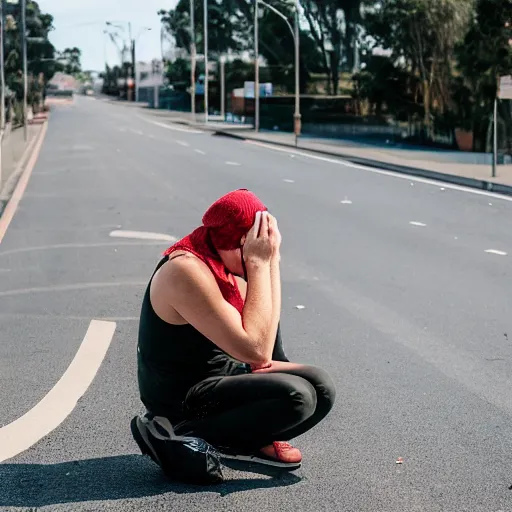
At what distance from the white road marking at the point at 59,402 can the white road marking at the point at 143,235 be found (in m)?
6.07

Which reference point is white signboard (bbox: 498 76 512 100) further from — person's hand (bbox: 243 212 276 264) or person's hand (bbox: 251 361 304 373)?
person's hand (bbox: 243 212 276 264)

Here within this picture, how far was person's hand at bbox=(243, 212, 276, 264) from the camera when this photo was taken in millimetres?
4500

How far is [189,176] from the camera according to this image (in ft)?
87.4

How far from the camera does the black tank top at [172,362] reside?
4.75 meters

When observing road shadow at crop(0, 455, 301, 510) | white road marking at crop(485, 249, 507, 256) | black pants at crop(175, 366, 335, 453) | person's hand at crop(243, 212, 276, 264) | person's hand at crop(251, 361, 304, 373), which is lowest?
white road marking at crop(485, 249, 507, 256)

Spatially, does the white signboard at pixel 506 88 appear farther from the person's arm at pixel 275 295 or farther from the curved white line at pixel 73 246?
the person's arm at pixel 275 295

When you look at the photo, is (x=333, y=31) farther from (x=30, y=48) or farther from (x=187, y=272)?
(x=187, y=272)

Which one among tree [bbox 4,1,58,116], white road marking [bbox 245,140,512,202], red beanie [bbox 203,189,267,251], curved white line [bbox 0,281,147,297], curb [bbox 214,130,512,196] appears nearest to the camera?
red beanie [bbox 203,189,267,251]

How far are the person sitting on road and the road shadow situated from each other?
0.14m

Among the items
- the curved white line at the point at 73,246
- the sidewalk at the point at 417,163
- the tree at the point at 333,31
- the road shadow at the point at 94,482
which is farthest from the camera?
the tree at the point at 333,31

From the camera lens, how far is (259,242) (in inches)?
178

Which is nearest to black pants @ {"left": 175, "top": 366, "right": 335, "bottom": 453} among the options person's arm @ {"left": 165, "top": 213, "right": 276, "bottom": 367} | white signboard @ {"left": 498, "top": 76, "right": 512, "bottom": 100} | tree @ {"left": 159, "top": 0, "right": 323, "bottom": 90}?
person's arm @ {"left": 165, "top": 213, "right": 276, "bottom": 367}

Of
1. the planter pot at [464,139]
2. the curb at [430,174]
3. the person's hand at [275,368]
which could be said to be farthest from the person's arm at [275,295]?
the planter pot at [464,139]

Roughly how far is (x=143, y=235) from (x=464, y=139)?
89.9 ft
